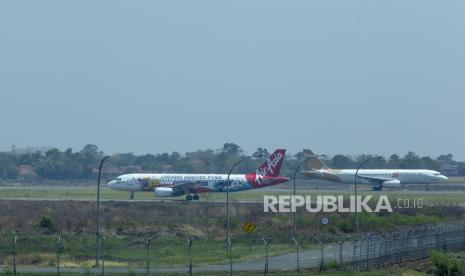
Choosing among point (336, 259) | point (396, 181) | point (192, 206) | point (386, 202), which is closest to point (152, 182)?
point (192, 206)

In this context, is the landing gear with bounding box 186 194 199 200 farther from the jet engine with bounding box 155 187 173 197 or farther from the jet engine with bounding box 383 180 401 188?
the jet engine with bounding box 383 180 401 188

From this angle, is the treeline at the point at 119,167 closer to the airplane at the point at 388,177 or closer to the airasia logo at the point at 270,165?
the airplane at the point at 388,177

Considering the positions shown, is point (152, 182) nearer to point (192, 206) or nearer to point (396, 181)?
point (192, 206)

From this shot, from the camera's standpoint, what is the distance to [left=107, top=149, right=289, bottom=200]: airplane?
91375mm

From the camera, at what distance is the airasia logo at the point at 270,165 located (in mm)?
91750

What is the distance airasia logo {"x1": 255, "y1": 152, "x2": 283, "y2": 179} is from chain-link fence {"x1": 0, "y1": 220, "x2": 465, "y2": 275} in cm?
3385

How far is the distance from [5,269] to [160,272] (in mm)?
6100

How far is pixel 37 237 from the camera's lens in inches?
2101

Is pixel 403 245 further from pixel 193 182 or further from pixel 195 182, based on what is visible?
pixel 195 182

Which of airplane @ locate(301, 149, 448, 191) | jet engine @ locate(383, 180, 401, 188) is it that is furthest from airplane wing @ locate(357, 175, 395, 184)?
jet engine @ locate(383, 180, 401, 188)

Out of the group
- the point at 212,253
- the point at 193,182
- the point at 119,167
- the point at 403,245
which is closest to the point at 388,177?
the point at 193,182

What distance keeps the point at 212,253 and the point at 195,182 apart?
42.9m

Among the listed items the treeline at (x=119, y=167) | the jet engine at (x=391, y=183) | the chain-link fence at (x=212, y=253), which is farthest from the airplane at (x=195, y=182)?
the treeline at (x=119, y=167)

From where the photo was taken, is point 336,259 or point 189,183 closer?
point 336,259
